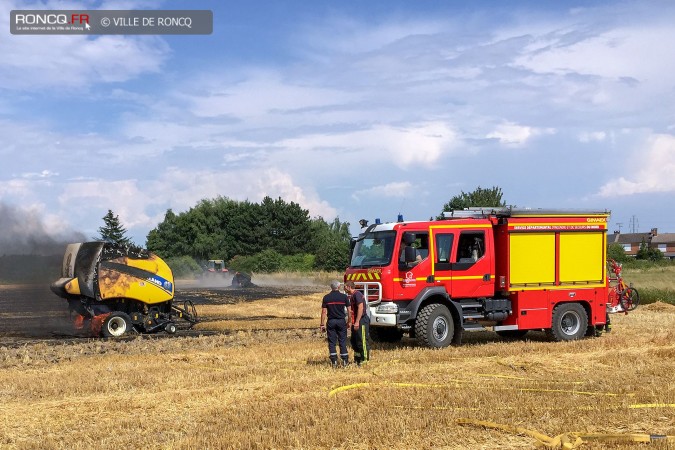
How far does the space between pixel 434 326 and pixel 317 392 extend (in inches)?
252

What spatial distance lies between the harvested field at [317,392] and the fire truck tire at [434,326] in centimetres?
58

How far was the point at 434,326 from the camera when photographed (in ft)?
58.0

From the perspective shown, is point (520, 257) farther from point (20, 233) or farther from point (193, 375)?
point (20, 233)

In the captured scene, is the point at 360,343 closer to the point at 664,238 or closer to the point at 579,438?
the point at 579,438

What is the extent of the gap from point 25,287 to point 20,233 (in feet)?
5.83

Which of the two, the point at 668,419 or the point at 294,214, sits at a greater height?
the point at 294,214

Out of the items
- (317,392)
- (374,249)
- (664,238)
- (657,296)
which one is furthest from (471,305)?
(664,238)

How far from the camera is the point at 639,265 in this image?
64.7m

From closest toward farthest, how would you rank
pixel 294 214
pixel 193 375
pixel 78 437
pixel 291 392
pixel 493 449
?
pixel 493 449
pixel 78 437
pixel 291 392
pixel 193 375
pixel 294 214

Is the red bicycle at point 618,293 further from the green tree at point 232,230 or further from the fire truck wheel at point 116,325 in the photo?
the green tree at point 232,230

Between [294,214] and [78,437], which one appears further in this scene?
[294,214]

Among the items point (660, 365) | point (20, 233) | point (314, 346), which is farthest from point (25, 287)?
point (660, 365)

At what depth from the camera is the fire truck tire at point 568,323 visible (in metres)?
19.2

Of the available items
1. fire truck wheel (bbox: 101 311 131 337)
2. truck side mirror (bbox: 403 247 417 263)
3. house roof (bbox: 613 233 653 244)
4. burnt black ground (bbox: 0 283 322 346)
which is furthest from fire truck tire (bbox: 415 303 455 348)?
house roof (bbox: 613 233 653 244)
